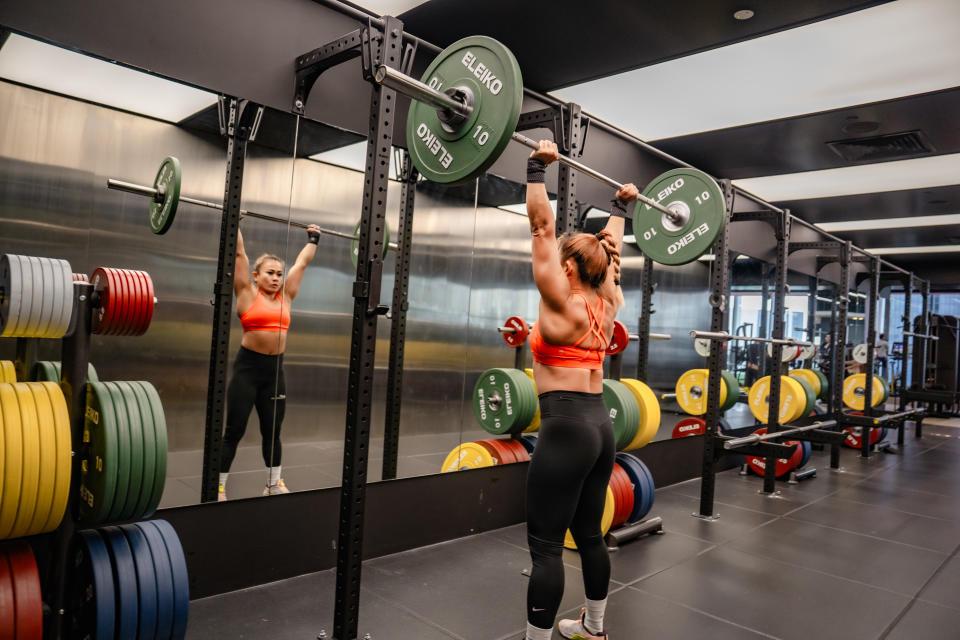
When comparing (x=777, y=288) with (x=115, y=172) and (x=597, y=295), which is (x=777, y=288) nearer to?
(x=597, y=295)

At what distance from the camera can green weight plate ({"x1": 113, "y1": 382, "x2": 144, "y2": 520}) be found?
176cm

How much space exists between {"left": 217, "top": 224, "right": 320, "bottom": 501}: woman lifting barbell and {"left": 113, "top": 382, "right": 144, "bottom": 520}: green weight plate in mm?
1187

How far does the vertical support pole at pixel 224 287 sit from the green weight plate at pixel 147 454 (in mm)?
1102

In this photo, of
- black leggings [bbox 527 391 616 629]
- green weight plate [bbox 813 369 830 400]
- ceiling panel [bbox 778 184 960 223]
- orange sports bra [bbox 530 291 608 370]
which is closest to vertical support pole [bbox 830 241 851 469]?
ceiling panel [bbox 778 184 960 223]

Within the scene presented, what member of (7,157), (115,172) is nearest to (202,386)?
(115,172)

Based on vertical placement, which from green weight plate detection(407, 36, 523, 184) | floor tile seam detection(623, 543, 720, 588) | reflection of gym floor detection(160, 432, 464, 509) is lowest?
floor tile seam detection(623, 543, 720, 588)

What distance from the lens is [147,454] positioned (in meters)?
1.79

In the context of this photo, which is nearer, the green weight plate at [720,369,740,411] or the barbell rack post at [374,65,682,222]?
the barbell rack post at [374,65,682,222]

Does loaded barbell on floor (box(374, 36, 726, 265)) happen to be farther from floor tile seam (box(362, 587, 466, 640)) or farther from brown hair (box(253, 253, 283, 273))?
floor tile seam (box(362, 587, 466, 640))

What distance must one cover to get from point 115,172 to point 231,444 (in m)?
1.34

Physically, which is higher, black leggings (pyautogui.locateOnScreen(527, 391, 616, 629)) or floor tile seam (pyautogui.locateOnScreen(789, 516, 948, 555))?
black leggings (pyautogui.locateOnScreen(527, 391, 616, 629))

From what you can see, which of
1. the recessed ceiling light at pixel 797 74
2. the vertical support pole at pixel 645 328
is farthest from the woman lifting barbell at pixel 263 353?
the vertical support pole at pixel 645 328

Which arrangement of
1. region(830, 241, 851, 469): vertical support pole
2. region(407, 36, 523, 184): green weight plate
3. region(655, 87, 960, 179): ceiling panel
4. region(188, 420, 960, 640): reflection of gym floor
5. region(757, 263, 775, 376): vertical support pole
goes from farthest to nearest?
region(757, 263, 775, 376): vertical support pole → region(830, 241, 851, 469): vertical support pole → region(655, 87, 960, 179): ceiling panel → region(188, 420, 960, 640): reflection of gym floor → region(407, 36, 523, 184): green weight plate

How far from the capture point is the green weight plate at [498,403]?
3.74 meters
